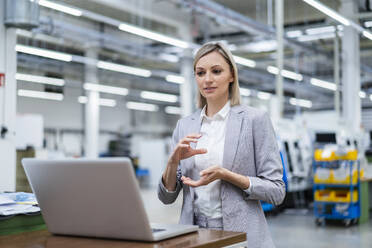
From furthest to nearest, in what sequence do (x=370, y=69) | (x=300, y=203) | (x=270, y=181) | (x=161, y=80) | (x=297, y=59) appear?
(x=161, y=80) → (x=297, y=59) → (x=370, y=69) → (x=300, y=203) → (x=270, y=181)

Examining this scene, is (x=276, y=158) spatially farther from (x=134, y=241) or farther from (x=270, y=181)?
(x=134, y=241)

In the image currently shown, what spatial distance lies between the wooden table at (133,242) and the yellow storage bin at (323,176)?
6.54 meters

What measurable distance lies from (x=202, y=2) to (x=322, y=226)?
464cm

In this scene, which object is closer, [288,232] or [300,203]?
[288,232]

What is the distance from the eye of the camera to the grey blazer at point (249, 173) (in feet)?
5.27

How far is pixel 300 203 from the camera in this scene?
10469 mm

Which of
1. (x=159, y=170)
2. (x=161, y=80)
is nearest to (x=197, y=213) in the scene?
(x=159, y=170)

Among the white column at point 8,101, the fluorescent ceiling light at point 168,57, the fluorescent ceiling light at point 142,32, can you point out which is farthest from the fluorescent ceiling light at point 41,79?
the white column at point 8,101

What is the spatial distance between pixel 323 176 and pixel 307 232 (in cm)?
105

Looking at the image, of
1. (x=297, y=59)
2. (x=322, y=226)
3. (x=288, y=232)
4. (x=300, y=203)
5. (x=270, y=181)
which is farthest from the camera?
(x=297, y=59)

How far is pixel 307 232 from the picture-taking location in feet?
23.3

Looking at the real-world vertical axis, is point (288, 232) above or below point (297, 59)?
below

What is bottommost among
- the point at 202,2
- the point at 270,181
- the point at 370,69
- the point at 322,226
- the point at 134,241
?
the point at 322,226

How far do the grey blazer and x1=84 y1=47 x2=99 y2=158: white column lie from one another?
14.2 m
